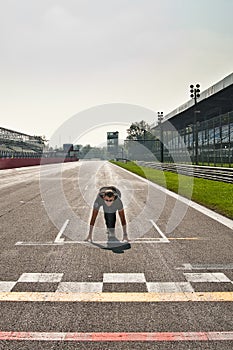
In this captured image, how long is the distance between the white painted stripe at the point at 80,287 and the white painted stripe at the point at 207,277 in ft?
4.51

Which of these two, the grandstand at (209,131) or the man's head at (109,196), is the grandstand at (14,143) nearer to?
the grandstand at (209,131)

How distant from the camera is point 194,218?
38.9 feet

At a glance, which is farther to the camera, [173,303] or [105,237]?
[105,237]

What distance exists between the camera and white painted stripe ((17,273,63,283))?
19.3 ft

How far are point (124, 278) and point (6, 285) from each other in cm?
172

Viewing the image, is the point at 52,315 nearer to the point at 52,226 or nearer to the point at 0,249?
the point at 0,249

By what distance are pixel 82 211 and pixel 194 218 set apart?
12.2 feet

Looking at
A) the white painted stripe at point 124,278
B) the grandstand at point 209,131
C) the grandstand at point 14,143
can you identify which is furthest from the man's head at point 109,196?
the grandstand at point 14,143

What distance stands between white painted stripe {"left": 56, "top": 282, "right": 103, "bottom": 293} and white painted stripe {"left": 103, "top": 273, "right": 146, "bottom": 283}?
25 cm

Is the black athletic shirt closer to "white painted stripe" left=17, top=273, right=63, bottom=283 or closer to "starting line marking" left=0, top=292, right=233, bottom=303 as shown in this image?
"white painted stripe" left=17, top=273, right=63, bottom=283

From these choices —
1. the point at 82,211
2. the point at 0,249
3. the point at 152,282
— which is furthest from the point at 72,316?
the point at 82,211

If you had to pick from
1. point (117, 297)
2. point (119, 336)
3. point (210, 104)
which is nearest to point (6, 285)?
point (117, 297)

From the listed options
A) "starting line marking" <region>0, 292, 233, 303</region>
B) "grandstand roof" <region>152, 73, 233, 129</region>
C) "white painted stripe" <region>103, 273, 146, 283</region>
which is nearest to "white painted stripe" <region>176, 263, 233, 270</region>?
"white painted stripe" <region>103, 273, 146, 283</region>

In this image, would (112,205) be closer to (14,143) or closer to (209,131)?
(209,131)
